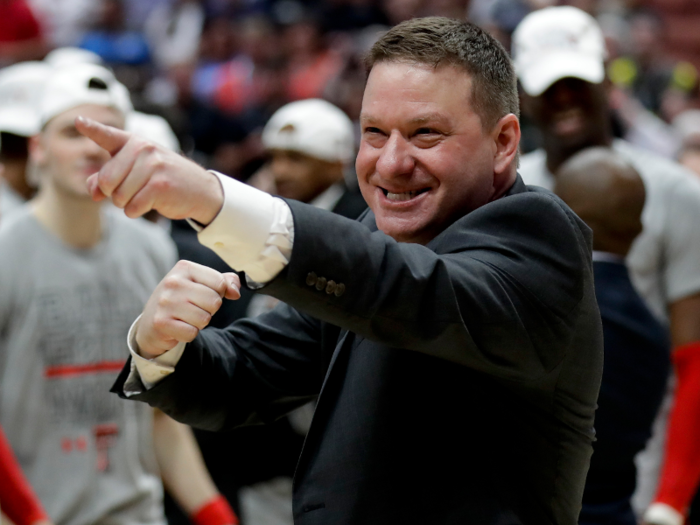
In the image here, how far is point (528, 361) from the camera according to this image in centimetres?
172

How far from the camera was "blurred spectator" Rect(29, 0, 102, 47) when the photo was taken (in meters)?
11.1

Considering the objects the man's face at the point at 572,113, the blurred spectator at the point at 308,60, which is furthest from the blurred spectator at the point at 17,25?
the man's face at the point at 572,113

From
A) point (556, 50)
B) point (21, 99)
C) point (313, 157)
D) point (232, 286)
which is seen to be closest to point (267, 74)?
point (313, 157)

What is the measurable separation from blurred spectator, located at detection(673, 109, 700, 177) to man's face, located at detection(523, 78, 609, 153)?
116 inches

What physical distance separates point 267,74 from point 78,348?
24.8 ft

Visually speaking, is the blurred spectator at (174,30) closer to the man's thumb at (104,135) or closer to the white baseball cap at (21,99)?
the white baseball cap at (21,99)

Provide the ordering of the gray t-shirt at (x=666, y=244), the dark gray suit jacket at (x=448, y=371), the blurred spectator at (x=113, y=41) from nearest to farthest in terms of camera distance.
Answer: the dark gray suit jacket at (x=448, y=371) < the gray t-shirt at (x=666, y=244) < the blurred spectator at (x=113, y=41)

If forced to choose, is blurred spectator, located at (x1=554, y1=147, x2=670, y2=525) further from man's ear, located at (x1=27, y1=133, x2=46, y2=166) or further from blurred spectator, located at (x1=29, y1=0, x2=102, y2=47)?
blurred spectator, located at (x1=29, y1=0, x2=102, y2=47)

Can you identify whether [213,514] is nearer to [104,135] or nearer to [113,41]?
[104,135]

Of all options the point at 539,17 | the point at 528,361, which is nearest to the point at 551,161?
the point at 539,17

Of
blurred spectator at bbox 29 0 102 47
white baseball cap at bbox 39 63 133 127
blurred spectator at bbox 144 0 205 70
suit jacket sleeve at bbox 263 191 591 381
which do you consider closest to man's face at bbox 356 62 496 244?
suit jacket sleeve at bbox 263 191 591 381

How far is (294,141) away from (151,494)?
7.95 ft

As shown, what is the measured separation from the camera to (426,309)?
1599mm

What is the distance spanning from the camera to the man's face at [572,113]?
Answer: 3.84m
